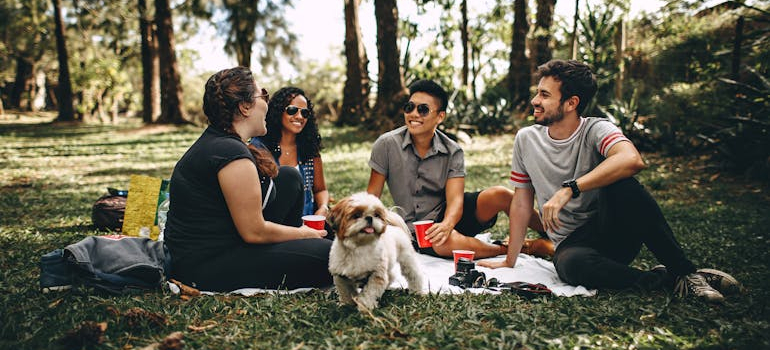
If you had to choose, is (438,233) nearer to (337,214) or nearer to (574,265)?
(574,265)

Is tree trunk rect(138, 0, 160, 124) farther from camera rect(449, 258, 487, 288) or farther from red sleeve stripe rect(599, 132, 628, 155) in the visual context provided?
red sleeve stripe rect(599, 132, 628, 155)

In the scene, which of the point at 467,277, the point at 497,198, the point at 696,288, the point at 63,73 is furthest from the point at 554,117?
the point at 63,73

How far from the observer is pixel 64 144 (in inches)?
637

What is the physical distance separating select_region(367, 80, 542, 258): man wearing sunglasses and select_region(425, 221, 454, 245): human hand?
1.06 ft

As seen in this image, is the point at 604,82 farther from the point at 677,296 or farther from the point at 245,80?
the point at 245,80

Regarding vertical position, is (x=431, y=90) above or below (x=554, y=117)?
above

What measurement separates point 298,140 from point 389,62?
9800 mm

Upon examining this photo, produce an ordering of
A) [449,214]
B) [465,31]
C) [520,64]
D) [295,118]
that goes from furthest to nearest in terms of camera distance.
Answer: [465,31]
[520,64]
[295,118]
[449,214]

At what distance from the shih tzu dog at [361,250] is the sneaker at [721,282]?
6.84 feet

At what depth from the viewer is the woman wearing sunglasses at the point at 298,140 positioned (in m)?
4.64

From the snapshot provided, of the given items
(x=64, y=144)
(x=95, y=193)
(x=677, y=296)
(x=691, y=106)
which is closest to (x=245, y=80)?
(x=677, y=296)

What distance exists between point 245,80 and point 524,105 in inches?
576

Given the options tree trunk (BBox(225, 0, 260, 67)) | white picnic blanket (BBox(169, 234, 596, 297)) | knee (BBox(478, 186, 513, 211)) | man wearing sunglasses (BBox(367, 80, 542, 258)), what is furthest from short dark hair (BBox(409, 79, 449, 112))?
tree trunk (BBox(225, 0, 260, 67))

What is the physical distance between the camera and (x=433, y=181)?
180 inches
